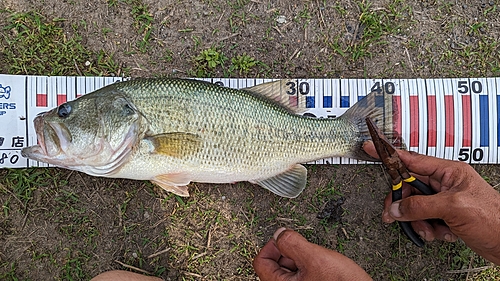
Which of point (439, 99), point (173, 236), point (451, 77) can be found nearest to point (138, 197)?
point (173, 236)

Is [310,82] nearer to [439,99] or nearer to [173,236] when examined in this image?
[439,99]

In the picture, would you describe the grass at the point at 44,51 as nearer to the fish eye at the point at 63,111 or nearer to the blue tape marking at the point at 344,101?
the fish eye at the point at 63,111

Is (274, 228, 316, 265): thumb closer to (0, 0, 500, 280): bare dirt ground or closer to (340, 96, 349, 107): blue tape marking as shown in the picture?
(0, 0, 500, 280): bare dirt ground

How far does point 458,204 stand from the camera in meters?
2.79

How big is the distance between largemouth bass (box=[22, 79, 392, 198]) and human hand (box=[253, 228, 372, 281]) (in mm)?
577

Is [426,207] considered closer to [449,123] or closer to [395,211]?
[395,211]

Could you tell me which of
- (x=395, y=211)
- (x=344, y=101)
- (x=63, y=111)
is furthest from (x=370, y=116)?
(x=63, y=111)

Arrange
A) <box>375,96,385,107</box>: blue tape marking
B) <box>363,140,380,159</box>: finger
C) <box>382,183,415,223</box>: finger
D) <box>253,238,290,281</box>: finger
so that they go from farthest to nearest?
1. <box>375,96,385,107</box>: blue tape marking
2. <box>382,183,415,223</box>: finger
3. <box>363,140,380,159</box>: finger
4. <box>253,238,290,281</box>: finger

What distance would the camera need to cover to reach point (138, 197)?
11.7 feet

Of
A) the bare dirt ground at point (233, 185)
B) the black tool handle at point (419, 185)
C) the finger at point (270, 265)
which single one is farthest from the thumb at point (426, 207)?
the finger at point (270, 265)

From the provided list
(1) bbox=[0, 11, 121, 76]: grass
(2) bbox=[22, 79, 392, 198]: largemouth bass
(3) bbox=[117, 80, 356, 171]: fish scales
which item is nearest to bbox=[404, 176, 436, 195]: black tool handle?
(2) bbox=[22, 79, 392, 198]: largemouth bass

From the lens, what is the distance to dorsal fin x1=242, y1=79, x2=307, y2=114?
10.6ft

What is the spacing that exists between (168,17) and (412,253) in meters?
3.12

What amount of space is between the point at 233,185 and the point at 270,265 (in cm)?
91
